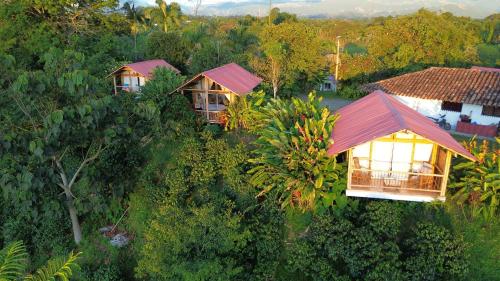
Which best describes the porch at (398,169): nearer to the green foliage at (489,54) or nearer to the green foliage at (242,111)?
the green foliage at (242,111)

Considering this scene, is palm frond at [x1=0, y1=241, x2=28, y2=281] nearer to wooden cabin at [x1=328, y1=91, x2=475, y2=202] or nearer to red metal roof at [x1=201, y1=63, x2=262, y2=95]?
wooden cabin at [x1=328, y1=91, x2=475, y2=202]

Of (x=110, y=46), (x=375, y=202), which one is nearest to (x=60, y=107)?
(x=375, y=202)

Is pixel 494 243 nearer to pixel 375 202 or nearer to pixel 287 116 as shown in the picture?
pixel 375 202

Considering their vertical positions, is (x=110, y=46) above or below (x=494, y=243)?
above

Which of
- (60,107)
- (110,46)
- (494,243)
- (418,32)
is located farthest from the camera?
(418,32)

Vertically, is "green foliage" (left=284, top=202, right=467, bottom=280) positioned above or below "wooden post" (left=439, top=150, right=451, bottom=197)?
below

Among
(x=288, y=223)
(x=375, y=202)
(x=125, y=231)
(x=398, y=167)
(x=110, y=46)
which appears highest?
(x=110, y=46)

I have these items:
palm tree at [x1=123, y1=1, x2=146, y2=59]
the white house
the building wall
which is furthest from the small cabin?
palm tree at [x1=123, y1=1, x2=146, y2=59]
